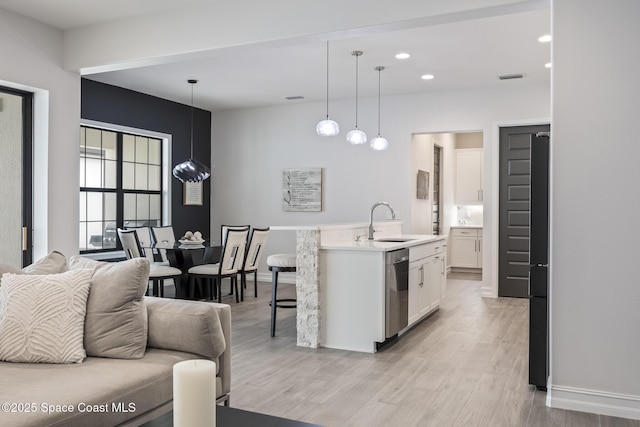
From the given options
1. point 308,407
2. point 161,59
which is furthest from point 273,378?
point 161,59

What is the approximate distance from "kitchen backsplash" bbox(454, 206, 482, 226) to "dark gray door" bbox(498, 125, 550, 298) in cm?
302

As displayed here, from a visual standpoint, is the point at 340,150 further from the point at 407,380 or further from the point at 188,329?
the point at 188,329

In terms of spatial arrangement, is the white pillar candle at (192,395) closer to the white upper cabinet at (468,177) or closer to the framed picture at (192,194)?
the framed picture at (192,194)

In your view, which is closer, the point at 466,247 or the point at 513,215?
the point at 513,215

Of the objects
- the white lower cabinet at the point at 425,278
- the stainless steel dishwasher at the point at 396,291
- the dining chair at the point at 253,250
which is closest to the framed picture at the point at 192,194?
the dining chair at the point at 253,250

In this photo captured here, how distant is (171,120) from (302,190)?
2.24 metres

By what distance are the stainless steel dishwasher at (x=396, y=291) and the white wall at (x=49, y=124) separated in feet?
9.73

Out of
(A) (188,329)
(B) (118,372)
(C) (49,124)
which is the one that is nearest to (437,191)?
(C) (49,124)

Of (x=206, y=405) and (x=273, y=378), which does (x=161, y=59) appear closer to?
(x=273, y=378)

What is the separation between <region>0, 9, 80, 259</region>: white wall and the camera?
446cm

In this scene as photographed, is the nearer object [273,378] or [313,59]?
[273,378]

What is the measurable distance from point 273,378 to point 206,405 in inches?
97.9

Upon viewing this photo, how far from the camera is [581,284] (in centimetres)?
305

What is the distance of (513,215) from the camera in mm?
6957
